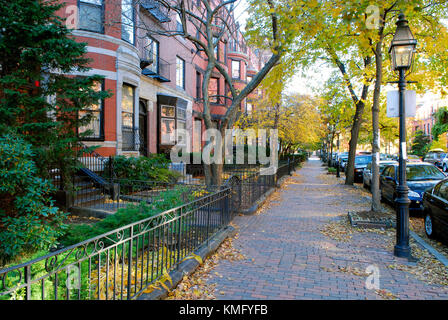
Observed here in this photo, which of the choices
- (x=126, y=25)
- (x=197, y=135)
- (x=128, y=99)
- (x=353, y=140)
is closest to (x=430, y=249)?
(x=128, y=99)

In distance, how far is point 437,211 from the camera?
21.8 ft

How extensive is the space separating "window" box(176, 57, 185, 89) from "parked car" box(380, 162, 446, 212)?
13127mm

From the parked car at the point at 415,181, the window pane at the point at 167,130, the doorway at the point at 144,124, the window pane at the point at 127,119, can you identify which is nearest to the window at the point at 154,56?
the doorway at the point at 144,124

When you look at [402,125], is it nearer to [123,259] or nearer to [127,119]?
[123,259]

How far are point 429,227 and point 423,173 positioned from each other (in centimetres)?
399

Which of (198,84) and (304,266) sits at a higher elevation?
(198,84)

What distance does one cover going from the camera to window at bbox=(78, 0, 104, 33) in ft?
37.5

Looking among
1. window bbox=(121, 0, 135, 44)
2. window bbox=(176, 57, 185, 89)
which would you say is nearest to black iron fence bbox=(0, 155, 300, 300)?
window bbox=(121, 0, 135, 44)

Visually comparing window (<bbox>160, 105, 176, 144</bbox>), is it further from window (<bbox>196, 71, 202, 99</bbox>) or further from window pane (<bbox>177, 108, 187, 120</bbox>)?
window (<bbox>196, 71, 202, 99</bbox>)

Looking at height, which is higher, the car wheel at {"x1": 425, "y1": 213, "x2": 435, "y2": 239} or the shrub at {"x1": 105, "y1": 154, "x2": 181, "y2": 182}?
the shrub at {"x1": 105, "y1": 154, "x2": 181, "y2": 182}

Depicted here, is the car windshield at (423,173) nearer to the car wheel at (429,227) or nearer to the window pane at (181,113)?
the car wheel at (429,227)

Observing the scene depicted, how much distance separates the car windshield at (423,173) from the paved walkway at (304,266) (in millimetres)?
3738

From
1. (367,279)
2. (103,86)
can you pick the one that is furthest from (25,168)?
(103,86)
